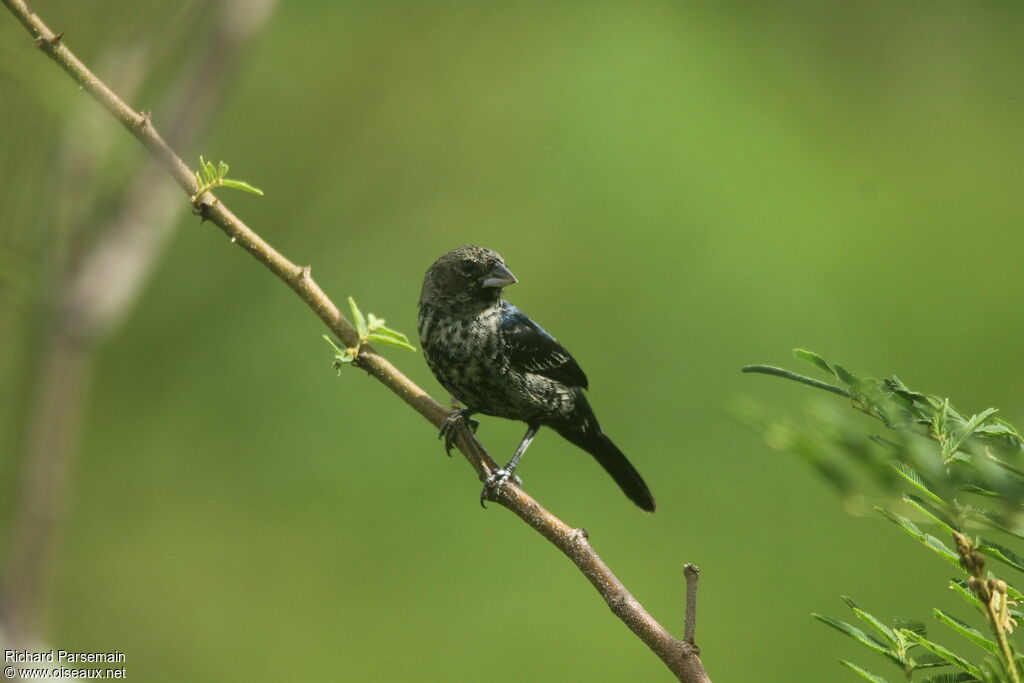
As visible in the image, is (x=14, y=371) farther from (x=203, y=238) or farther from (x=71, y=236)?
(x=71, y=236)

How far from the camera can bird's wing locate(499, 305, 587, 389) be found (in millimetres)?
3223

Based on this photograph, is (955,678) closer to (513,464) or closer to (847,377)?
(847,377)

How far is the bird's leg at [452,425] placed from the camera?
204cm

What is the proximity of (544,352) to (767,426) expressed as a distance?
2362 millimetres

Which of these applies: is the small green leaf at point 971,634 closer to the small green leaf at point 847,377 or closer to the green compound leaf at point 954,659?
the green compound leaf at point 954,659

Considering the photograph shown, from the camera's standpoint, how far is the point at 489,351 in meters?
3.17

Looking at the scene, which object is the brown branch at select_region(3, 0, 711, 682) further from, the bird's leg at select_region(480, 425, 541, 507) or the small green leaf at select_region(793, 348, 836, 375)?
the small green leaf at select_region(793, 348, 836, 375)

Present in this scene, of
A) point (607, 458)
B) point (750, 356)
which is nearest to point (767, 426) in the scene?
point (607, 458)

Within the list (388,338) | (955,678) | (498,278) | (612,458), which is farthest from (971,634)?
(612,458)

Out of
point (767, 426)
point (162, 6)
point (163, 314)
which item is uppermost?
point (163, 314)

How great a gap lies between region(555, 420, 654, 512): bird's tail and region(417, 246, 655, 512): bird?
0.09 m

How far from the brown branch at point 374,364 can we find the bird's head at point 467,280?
89 cm

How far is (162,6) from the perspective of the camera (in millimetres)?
1380

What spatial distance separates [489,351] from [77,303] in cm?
227
